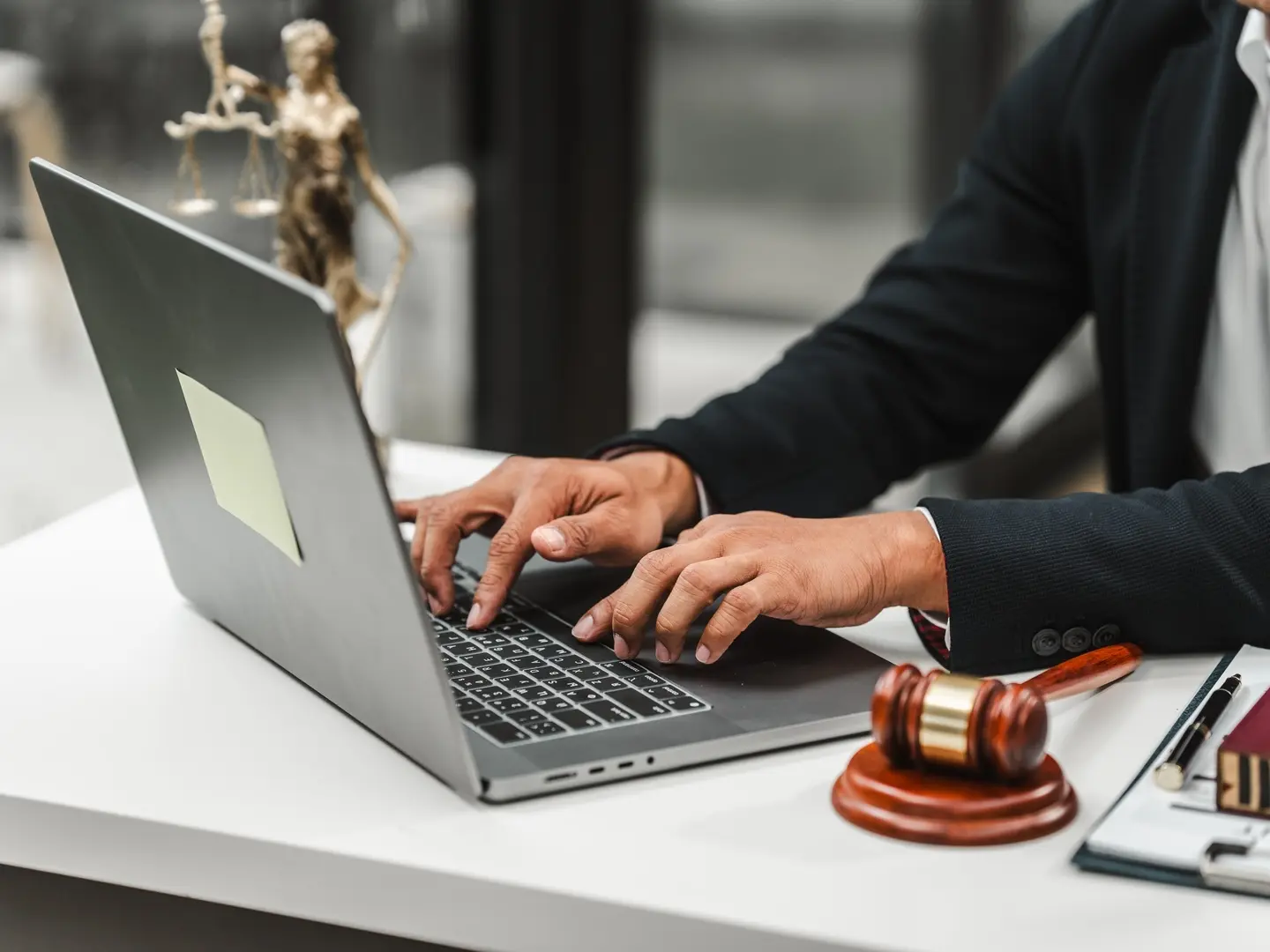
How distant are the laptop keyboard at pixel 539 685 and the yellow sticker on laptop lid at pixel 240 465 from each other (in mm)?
123

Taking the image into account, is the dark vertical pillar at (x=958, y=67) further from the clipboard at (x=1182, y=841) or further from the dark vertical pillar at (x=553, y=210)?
the clipboard at (x=1182, y=841)

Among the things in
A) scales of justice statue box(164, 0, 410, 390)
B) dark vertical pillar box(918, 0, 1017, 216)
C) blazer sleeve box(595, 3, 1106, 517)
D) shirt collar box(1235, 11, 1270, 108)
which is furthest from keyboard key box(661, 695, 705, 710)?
dark vertical pillar box(918, 0, 1017, 216)

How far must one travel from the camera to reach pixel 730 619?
89cm

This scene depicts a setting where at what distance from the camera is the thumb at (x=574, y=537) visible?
1.00 metres

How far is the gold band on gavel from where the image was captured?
733mm

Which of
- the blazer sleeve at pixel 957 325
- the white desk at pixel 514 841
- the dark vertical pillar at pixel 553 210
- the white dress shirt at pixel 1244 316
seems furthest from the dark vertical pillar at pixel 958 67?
the white desk at pixel 514 841

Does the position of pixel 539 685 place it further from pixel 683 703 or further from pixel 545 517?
pixel 545 517

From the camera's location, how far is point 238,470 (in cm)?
88

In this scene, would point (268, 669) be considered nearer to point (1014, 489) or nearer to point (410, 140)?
point (410, 140)

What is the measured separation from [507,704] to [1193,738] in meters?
0.34

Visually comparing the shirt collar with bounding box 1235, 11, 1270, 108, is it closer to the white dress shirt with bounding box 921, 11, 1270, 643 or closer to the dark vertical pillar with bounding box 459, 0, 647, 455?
the white dress shirt with bounding box 921, 11, 1270, 643

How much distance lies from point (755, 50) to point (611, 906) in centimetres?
252

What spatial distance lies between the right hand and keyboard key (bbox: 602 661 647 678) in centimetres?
10

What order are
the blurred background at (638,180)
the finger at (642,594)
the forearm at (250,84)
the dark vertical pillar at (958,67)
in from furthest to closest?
the dark vertical pillar at (958,67) < the blurred background at (638,180) < the forearm at (250,84) < the finger at (642,594)
